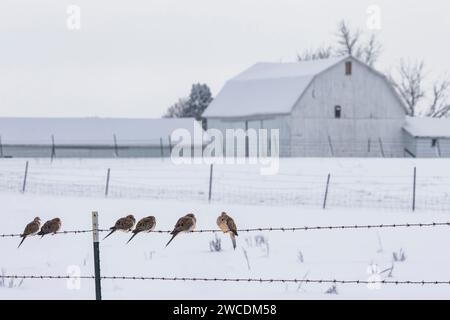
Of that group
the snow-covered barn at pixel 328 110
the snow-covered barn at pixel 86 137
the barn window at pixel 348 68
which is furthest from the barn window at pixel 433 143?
the snow-covered barn at pixel 86 137

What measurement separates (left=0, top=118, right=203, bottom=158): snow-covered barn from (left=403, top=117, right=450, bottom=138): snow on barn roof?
45.4 feet

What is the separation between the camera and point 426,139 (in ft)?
207

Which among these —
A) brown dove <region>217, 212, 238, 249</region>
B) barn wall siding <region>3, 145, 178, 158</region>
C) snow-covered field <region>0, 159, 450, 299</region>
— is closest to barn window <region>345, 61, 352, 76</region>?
barn wall siding <region>3, 145, 178, 158</region>

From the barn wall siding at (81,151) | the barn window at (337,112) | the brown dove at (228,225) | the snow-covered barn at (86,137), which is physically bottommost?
the barn wall siding at (81,151)

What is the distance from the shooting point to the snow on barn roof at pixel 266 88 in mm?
62469

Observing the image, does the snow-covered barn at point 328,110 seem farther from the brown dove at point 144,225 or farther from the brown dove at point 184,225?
the brown dove at point 184,225

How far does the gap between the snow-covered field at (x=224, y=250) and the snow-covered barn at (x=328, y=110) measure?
26.4 metres

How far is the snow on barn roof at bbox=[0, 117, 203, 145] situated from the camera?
6512 cm

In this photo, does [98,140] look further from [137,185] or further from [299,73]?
[137,185]

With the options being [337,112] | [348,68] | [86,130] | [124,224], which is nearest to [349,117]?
[337,112]

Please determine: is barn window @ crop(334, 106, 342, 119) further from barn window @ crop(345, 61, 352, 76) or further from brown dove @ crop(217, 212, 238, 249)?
brown dove @ crop(217, 212, 238, 249)

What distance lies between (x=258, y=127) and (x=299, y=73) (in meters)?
4.57

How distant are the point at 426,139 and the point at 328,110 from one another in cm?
651

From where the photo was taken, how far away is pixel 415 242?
21016mm
